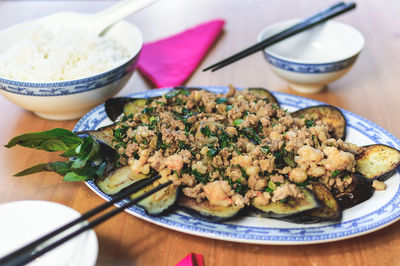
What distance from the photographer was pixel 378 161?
186 centimetres

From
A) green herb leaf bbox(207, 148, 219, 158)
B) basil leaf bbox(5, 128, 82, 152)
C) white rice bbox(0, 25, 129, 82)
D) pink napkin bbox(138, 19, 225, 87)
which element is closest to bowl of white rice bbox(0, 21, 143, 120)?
white rice bbox(0, 25, 129, 82)

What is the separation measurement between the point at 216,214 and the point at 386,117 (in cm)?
162

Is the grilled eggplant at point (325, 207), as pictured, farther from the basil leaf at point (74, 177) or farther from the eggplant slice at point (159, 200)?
the basil leaf at point (74, 177)

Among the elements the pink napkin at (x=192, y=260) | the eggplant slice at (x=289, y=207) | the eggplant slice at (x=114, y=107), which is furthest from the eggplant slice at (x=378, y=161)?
the eggplant slice at (x=114, y=107)

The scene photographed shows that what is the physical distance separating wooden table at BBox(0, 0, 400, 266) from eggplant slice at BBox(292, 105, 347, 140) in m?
0.51

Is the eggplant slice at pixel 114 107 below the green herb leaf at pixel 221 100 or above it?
below

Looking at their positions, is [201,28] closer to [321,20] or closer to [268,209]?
[321,20]

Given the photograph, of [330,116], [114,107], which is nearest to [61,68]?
[114,107]

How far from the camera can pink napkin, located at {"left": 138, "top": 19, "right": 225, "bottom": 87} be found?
10.1 ft

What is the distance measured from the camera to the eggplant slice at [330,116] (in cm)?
217

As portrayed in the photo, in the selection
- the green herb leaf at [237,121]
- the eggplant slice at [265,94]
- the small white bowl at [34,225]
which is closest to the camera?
the small white bowl at [34,225]

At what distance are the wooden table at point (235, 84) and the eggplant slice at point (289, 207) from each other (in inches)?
6.1

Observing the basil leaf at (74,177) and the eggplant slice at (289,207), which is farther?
the basil leaf at (74,177)

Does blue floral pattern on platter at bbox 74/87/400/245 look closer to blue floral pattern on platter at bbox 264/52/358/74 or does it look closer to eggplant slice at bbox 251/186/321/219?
eggplant slice at bbox 251/186/321/219
